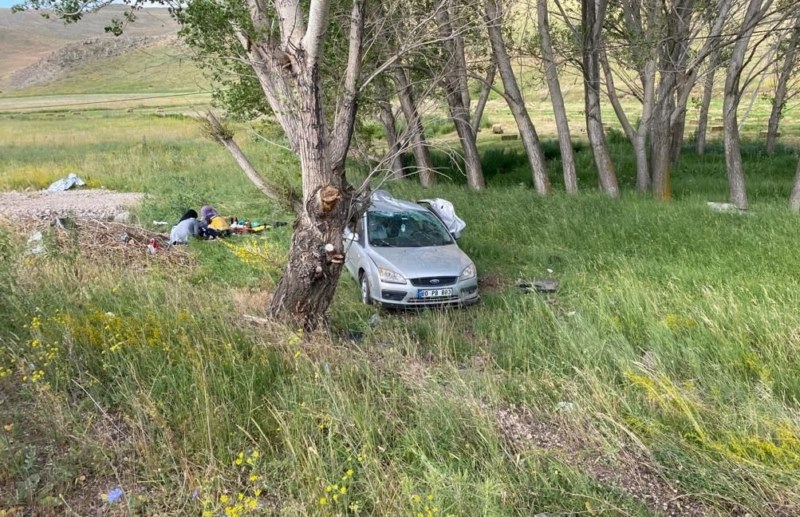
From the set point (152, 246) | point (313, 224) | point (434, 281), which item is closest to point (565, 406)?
point (313, 224)

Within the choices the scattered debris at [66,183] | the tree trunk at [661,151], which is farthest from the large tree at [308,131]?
the scattered debris at [66,183]

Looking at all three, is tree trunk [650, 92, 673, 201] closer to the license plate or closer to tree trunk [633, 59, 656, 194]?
tree trunk [633, 59, 656, 194]

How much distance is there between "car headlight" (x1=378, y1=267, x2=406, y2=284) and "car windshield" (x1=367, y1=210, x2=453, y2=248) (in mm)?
948

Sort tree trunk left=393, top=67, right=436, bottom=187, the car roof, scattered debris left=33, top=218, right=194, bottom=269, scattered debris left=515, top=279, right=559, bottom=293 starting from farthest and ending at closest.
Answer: tree trunk left=393, top=67, right=436, bottom=187, the car roof, scattered debris left=33, top=218, right=194, bottom=269, scattered debris left=515, top=279, right=559, bottom=293

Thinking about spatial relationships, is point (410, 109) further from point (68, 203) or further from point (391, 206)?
point (68, 203)

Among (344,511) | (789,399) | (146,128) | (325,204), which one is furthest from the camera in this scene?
(146,128)

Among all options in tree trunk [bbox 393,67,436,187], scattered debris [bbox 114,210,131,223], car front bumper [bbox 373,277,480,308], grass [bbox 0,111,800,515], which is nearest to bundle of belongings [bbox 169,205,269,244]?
scattered debris [bbox 114,210,131,223]

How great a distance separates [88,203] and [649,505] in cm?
1636

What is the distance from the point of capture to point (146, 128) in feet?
134

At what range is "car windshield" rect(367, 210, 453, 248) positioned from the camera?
9391mm

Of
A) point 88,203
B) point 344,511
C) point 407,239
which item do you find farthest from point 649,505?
point 88,203

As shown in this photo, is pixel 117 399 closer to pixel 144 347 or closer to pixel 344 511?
pixel 144 347

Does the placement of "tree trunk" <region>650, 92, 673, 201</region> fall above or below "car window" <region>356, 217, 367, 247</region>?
above

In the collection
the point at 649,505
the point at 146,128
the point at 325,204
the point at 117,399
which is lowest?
the point at 649,505
